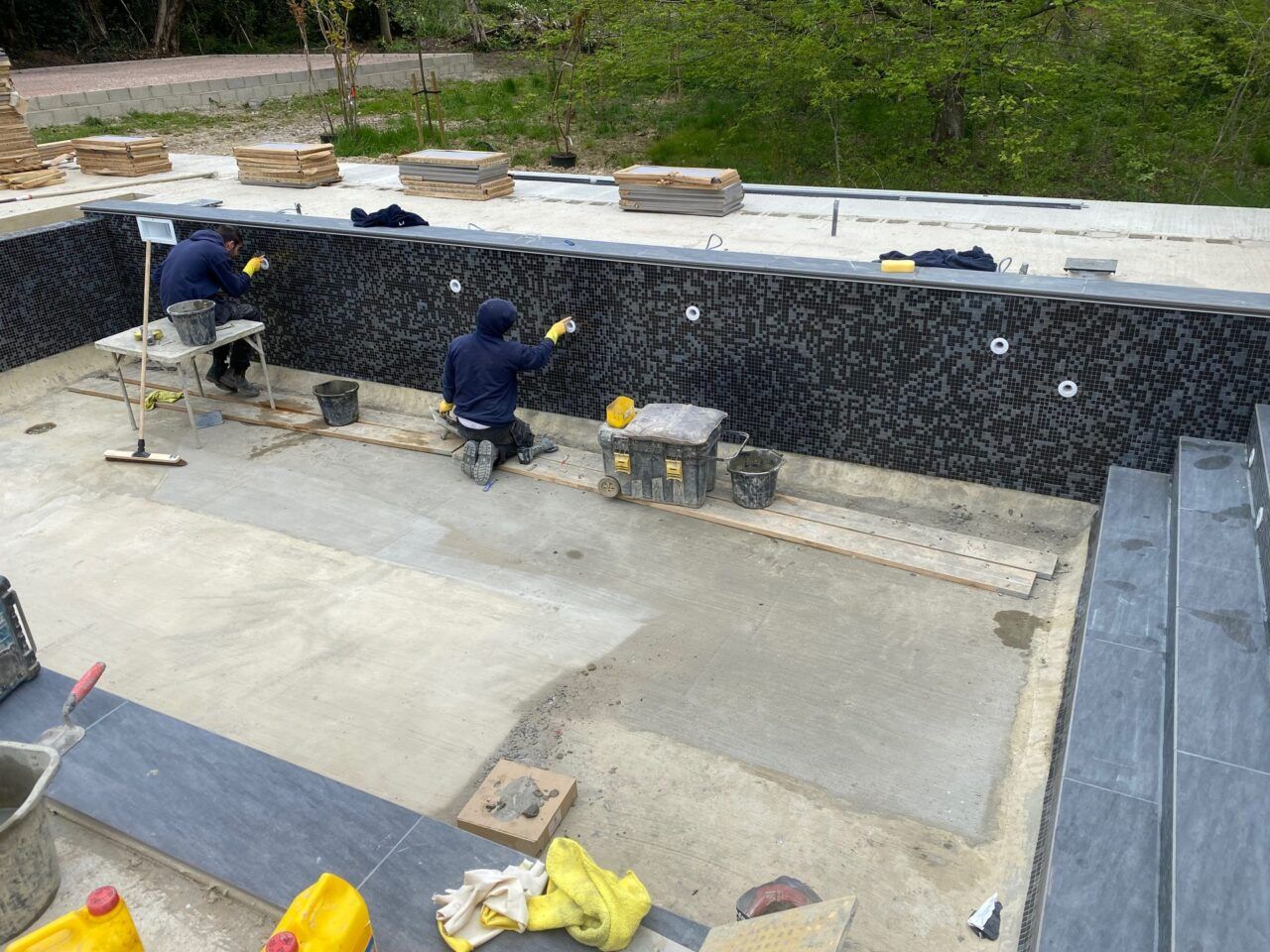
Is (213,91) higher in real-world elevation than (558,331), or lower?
higher

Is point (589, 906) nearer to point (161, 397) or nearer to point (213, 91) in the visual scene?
point (161, 397)

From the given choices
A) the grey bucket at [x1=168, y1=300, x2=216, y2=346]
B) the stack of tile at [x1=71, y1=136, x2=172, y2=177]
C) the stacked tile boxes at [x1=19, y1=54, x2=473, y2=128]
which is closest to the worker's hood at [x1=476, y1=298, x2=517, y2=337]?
the grey bucket at [x1=168, y1=300, x2=216, y2=346]

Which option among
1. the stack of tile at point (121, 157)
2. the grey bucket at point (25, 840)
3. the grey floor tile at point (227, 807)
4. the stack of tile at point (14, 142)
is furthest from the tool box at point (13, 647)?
the stack of tile at point (14, 142)

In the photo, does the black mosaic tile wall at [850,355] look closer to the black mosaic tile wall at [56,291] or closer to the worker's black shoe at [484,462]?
the worker's black shoe at [484,462]

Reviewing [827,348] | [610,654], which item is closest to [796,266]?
[827,348]

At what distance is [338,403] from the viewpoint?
8.50 meters

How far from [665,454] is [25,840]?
14.9ft

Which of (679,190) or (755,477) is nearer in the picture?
(755,477)

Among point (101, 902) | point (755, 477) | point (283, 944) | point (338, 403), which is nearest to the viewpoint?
point (283, 944)

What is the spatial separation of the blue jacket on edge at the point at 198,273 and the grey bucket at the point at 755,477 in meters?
4.93

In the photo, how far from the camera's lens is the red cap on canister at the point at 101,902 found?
283 cm

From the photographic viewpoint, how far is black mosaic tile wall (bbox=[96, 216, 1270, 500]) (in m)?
5.99

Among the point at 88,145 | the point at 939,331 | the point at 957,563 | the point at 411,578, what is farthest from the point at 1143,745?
the point at 88,145

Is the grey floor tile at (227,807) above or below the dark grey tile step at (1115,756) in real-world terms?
above
